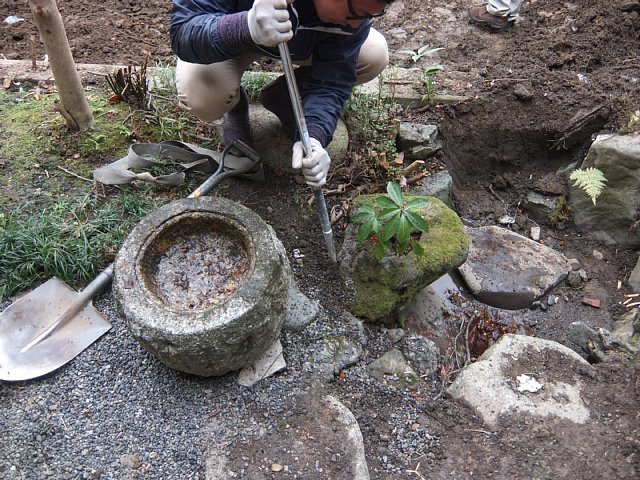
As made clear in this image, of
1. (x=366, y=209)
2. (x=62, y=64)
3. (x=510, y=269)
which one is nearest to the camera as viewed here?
(x=366, y=209)

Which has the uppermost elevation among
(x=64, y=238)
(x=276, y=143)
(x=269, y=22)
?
(x=269, y=22)

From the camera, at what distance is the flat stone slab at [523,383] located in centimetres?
232

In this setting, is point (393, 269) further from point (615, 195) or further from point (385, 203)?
point (615, 195)

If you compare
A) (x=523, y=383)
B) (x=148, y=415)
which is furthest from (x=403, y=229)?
(x=148, y=415)

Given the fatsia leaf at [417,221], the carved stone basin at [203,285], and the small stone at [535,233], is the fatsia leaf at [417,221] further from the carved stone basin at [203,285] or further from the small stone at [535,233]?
the small stone at [535,233]

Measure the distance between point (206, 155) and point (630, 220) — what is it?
8.45 ft

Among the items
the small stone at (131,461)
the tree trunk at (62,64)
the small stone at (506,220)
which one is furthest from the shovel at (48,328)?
the small stone at (506,220)

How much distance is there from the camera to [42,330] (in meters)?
2.43

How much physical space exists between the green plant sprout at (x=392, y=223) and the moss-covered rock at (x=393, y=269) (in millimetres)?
94

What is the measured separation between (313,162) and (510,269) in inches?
62.7

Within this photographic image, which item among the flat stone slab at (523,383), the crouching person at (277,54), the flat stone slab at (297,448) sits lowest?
the flat stone slab at (523,383)

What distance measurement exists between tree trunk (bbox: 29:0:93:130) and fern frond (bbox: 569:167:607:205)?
2.97 metres

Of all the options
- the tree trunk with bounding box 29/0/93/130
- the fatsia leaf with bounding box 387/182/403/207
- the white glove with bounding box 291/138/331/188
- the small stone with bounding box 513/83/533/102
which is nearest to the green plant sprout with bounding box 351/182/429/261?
the fatsia leaf with bounding box 387/182/403/207

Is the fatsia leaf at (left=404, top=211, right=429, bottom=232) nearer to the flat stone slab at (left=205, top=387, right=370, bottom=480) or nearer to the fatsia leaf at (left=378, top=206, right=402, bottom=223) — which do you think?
the fatsia leaf at (left=378, top=206, right=402, bottom=223)
